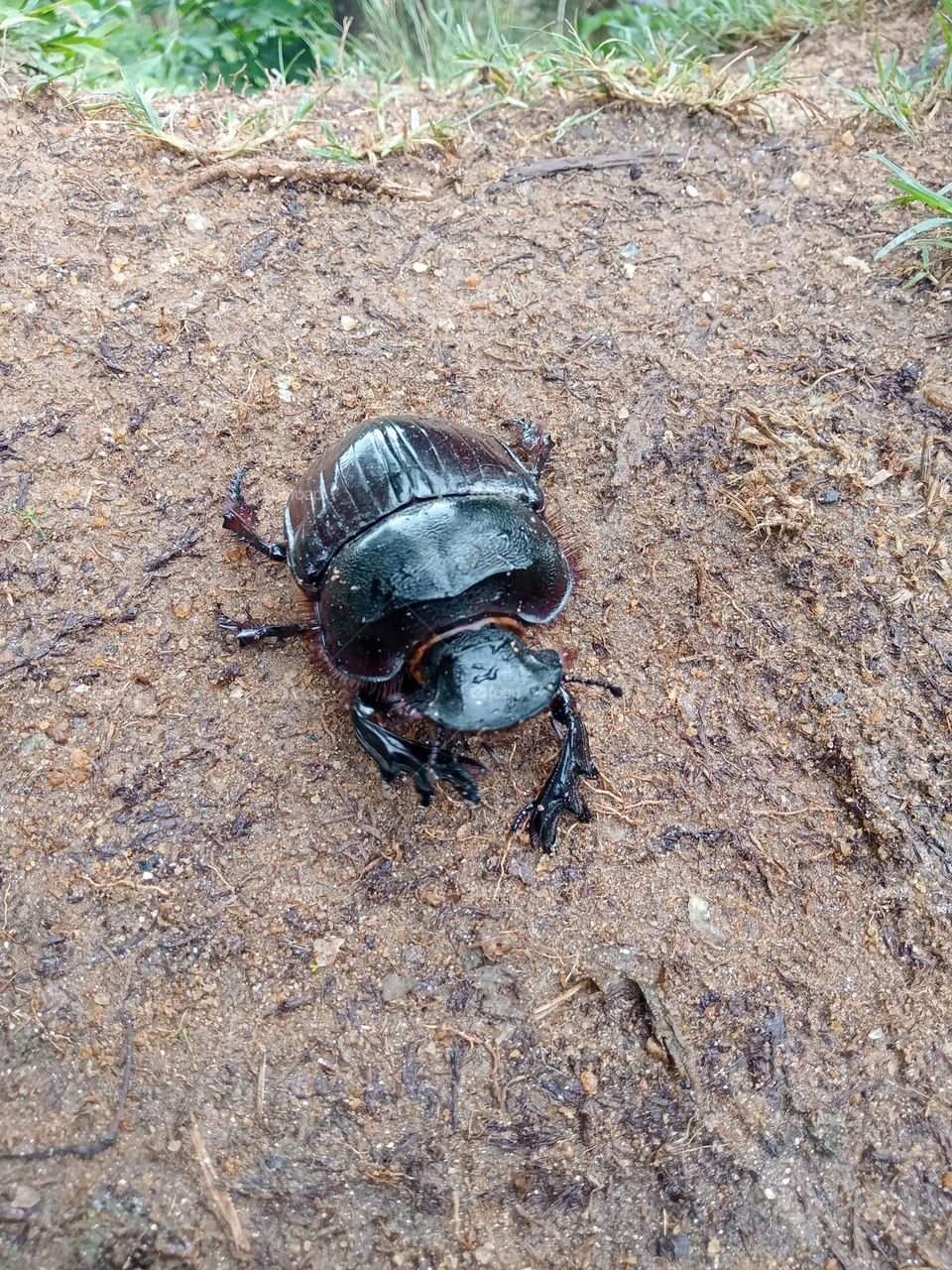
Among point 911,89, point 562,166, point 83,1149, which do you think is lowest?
point 83,1149

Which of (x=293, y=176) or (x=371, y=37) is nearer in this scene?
(x=293, y=176)

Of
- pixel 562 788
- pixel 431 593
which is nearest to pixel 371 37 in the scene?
pixel 431 593

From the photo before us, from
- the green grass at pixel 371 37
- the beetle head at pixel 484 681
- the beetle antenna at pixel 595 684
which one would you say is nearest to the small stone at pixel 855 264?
the green grass at pixel 371 37

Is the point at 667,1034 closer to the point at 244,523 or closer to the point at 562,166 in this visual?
the point at 244,523

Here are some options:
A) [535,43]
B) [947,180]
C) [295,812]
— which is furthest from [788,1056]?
[535,43]

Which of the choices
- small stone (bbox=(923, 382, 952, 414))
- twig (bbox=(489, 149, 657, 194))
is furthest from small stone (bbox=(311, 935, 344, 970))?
twig (bbox=(489, 149, 657, 194))

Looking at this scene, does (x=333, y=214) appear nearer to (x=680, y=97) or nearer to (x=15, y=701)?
(x=680, y=97)
